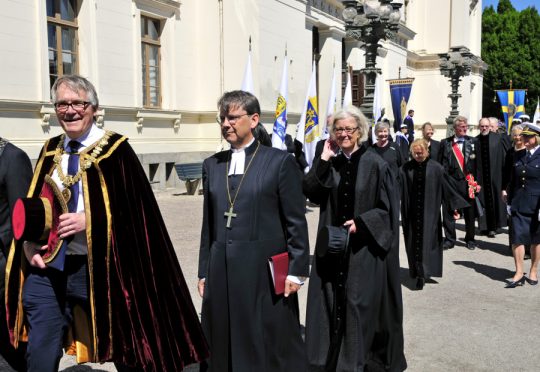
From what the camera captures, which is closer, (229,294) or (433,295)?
(229,294)

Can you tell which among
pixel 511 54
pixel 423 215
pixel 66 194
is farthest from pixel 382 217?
pixel 511 54

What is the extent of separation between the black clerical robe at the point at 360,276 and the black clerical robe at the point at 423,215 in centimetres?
270

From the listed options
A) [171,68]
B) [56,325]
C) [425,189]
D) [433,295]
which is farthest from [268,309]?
[171,68]

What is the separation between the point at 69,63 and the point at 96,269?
11.2 metres

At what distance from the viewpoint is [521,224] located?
21.9 feet

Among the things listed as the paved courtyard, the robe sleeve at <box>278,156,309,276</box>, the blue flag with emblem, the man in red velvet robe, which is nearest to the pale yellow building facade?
the blue flag with emblem

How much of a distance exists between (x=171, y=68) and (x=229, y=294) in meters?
13.4

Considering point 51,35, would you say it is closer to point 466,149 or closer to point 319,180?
point 466,149

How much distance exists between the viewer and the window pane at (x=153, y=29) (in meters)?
15.5

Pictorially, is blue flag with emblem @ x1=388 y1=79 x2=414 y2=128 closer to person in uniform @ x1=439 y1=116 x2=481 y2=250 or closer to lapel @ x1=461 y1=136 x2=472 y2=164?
person in uniform @ x1=439 y1=116 x2=481 y2=250

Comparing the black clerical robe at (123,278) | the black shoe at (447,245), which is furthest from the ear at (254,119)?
the black shoe at (447,245)

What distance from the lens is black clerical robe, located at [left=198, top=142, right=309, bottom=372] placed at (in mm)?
3285

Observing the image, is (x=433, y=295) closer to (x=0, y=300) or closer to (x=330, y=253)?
(x=330, y=253)

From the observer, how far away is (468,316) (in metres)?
5.66
